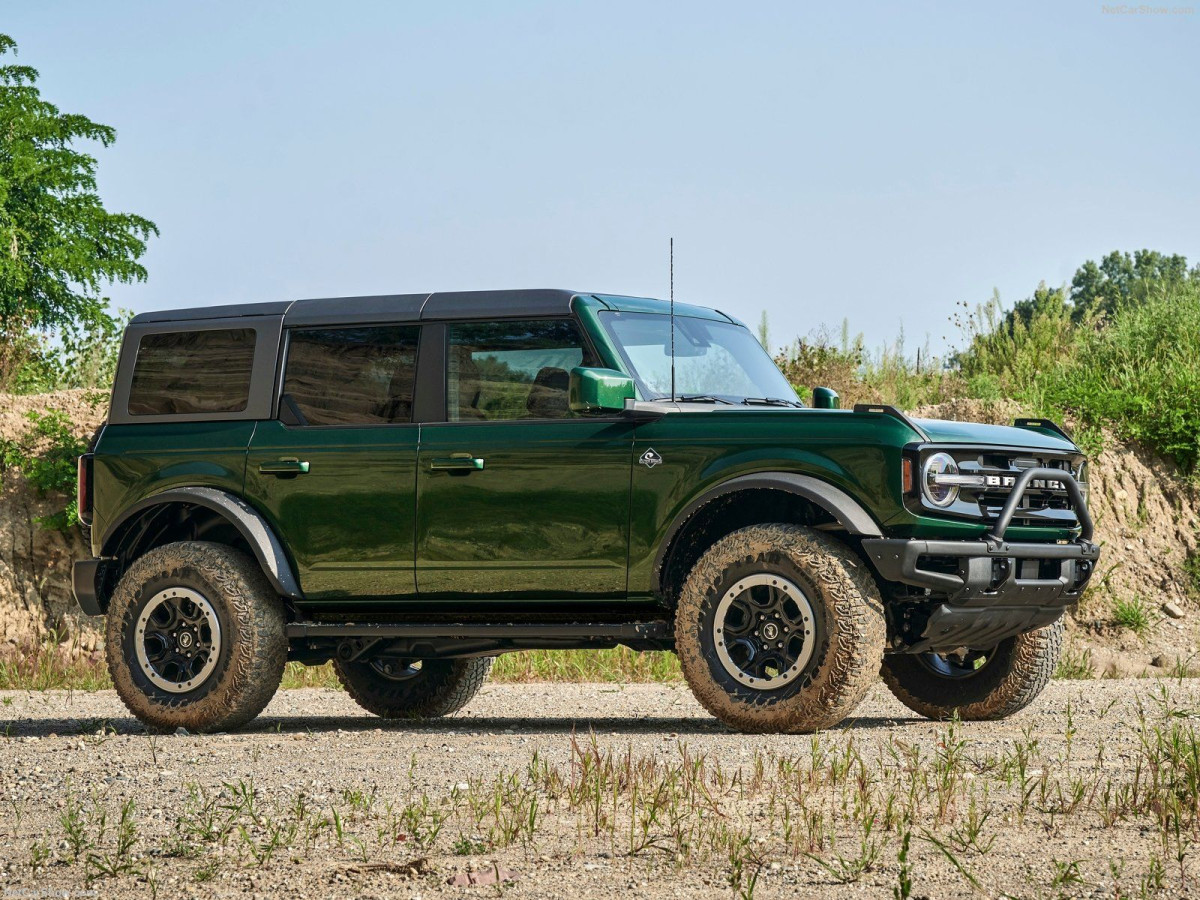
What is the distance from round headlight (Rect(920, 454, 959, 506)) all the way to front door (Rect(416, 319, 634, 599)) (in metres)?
1.47

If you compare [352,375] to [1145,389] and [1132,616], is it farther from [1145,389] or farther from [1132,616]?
[1145,389]

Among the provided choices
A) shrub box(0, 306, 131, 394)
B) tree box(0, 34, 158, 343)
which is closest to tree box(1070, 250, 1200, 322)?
tree box(0, 34, 158, 343)

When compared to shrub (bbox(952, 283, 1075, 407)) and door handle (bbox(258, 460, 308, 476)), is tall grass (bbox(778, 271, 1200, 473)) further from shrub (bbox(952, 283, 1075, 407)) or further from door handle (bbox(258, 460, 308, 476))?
door handle (bbox(258, 460, 308, 476))

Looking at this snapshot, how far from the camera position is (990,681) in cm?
912

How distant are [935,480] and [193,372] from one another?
439 centimetres

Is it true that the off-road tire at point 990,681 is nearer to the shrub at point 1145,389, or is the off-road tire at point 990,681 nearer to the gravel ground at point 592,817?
the gravel ground at point 592,817

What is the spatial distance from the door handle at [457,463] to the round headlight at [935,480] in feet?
7.47

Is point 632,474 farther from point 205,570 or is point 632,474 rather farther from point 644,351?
point 205,570

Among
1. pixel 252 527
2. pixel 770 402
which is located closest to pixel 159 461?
pixel 252 527

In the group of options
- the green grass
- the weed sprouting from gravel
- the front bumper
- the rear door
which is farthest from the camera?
the green grass

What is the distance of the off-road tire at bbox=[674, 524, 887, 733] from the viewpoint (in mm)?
7609

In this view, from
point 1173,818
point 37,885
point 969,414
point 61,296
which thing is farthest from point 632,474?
point 61,296

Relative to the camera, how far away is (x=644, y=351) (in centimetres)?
853

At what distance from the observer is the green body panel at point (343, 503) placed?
864 centimetres
